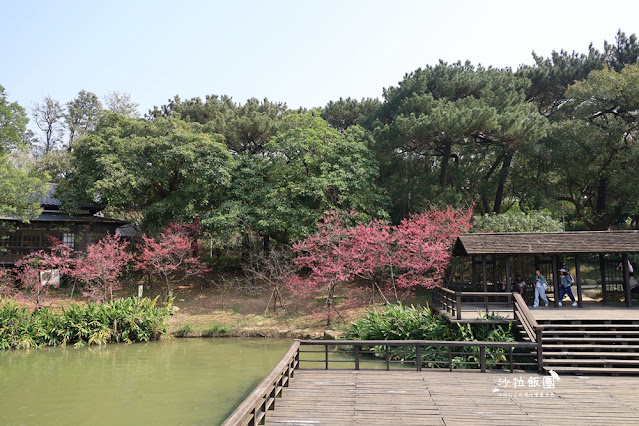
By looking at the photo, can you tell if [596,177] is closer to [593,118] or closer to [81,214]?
[593,118]

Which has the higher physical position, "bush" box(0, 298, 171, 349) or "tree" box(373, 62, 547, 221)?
"tree" box(373, 62, 547, 221)

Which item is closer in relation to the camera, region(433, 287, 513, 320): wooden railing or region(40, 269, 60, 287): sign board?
region(433, 287, 513, 320): wooden railing

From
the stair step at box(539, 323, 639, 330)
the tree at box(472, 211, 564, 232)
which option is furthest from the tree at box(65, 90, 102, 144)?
the stair step at box(539, 323, 639, 330)

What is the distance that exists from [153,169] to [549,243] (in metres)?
21.3

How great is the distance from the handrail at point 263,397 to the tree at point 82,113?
4403 centimetres

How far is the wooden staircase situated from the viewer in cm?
1083

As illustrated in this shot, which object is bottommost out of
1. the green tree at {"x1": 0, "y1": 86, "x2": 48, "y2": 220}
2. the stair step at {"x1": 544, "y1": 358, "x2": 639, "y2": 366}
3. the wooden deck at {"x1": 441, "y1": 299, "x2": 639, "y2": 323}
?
the stair step at {"x1": 544, "y1": 358, "x2": 639, "y2": 366}

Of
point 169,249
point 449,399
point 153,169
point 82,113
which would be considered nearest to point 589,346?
point 449,399

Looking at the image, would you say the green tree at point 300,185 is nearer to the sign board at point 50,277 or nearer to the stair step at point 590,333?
the sign board at point 50,277

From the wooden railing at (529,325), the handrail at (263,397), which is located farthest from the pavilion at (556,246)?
the handrail at (263,397)

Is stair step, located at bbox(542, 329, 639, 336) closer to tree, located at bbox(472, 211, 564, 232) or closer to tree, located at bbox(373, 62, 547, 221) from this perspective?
tree, located at bbox(472, 211, 564, 232)

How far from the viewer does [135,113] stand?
42.6m

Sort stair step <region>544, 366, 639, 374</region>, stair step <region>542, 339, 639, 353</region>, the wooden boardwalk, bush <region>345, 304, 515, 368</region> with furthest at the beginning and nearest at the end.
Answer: bush <region>345, 304, 515, 368</region> < stair step <region>542, 339, 639, 353</region> < stair step <region>544, 366, 639, 374</region> < the wooden boardwalk

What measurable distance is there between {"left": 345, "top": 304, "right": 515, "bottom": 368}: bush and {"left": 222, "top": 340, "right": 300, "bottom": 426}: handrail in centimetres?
405
